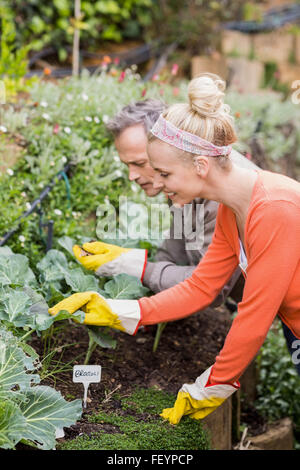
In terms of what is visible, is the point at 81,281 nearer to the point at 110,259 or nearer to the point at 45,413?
the point at 110,259

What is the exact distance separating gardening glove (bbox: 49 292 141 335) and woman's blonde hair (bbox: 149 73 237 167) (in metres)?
0.73

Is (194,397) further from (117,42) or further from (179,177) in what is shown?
(117,42)

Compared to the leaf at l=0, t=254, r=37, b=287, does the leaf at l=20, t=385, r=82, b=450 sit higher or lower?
lower

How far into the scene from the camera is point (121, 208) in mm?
3299

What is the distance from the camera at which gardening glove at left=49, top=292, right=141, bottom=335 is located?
2.13 metres

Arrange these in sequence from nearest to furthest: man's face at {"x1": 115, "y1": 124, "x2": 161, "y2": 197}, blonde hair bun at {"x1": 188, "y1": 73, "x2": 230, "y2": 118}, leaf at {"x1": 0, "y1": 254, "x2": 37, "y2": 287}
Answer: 1. blonde hair bun at {"x1": 188, "y1": 73, "x2": 230, "y2": 118}
2. leaf at {"x1": 0, "y1": 254, "x2": 37, "y2": 287}
3. man's face at {"x1": 115, "y1": 124, "x2": 161, "y2": 197}

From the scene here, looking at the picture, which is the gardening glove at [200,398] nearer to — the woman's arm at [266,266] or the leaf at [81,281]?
the woman's arm at [266,266]

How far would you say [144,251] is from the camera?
2662 millimetres

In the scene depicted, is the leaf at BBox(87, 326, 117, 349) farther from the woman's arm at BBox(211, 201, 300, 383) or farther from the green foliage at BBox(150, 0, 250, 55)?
the green foliage at BBox(150, 0, 250, 55)

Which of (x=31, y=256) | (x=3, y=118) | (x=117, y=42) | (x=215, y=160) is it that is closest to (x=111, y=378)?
(x=31, y=256)

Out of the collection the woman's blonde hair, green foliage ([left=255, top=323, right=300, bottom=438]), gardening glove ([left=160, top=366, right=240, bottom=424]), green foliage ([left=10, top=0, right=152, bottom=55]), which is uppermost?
the woman's blonde hair

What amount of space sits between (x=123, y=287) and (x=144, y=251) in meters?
0.27

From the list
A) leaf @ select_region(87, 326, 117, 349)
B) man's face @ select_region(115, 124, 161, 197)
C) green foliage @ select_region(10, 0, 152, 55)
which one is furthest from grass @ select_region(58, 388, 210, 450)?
green foliage @ select_region(10, 0, 152, 55)
